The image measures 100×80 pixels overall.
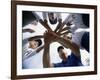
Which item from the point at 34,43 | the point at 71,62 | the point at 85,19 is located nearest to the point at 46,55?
the point at 34,43

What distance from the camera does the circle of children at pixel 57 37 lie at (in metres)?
1.66

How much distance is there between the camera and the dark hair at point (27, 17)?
1644 millimetres

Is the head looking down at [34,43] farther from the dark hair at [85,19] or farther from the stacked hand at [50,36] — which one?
the dark hair at [85,19]

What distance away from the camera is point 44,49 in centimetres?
170

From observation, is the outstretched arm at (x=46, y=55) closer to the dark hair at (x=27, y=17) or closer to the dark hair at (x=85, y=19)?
the dark hair at (x=27, y=17)

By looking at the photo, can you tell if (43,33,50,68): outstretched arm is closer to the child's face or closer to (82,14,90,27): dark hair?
the child's face

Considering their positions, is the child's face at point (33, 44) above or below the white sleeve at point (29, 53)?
above

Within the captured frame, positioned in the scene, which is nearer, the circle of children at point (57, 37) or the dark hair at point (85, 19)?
the circle of children at point (57, 37)

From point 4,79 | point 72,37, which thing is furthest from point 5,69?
point 72,37

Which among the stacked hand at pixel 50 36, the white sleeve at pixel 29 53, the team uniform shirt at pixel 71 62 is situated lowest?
the team uniform shirt at pixel 71 62

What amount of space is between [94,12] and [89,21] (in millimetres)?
100

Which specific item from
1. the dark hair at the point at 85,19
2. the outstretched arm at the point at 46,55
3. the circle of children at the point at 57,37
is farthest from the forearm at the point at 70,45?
the dark hair at the point at 85,19

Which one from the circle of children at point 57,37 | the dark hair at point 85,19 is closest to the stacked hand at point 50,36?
the circle of children at point 57,37

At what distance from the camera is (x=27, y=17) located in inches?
65.3
